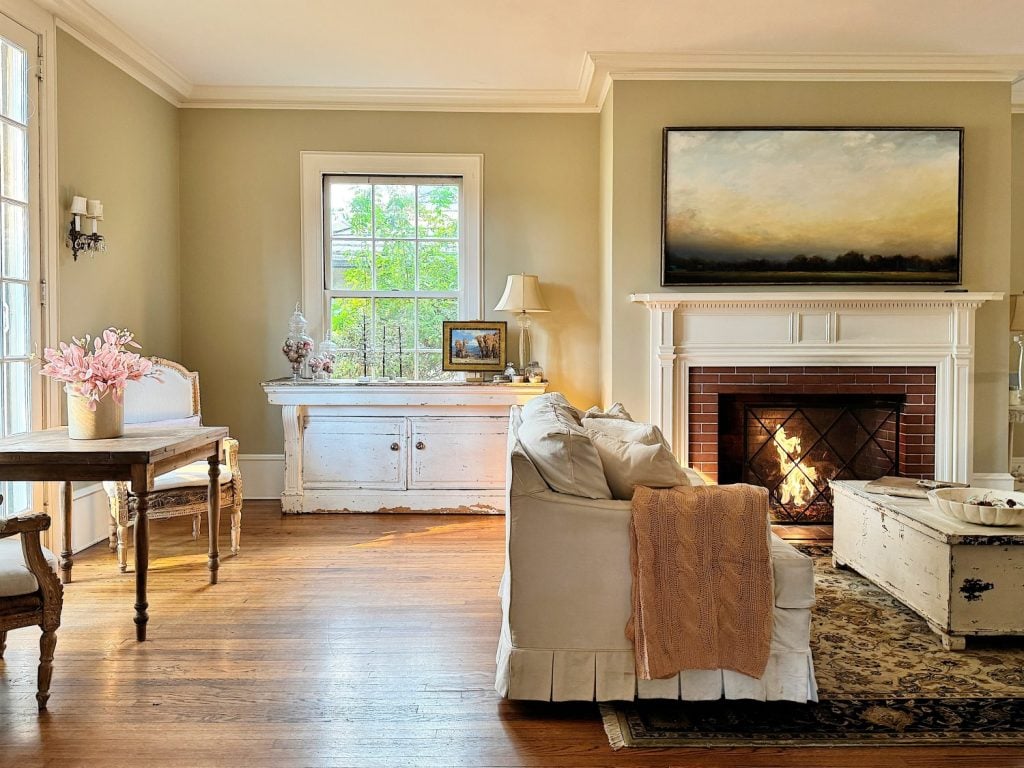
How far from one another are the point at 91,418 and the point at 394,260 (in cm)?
277

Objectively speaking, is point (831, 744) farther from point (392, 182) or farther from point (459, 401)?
point (392, 182)

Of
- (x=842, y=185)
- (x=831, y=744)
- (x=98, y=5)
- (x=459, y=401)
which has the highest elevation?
(x=98, y=5)

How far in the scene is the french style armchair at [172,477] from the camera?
3641 mm

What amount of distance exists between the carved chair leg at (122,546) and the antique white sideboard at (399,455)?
1298 mm

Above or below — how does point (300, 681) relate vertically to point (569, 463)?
below

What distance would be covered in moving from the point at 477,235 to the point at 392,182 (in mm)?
728

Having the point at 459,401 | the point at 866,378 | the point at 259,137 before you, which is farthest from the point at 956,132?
the point at 259,137

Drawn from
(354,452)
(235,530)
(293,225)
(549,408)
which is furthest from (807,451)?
(293,225)

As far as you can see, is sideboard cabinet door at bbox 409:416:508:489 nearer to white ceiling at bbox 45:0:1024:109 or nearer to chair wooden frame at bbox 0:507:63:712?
white ceiling at bbox 45:0:1024:109

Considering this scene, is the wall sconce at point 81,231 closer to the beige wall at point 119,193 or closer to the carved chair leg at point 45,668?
the beige wall at point 119,193

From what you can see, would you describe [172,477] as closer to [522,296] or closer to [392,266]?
[392,266]

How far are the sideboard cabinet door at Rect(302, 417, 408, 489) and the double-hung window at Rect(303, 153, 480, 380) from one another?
21.2 inches

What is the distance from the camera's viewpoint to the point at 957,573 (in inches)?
107

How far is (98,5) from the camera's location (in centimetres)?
387
